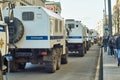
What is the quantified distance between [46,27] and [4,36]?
6.53 m

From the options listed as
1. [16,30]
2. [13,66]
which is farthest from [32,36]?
[13,66]

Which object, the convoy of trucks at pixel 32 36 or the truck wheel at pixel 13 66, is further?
the truck wheel at pixel 13 66

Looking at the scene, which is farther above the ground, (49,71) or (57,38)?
(57,38)

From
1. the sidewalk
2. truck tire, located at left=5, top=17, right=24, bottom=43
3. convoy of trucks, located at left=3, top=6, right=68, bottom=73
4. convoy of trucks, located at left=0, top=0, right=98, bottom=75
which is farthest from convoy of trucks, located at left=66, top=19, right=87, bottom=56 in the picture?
truck tire, located at left=5, top=17, right=24, bottom=43

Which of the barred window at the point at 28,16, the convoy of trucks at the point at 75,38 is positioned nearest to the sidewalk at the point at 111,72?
the barred window at the point at 28,16

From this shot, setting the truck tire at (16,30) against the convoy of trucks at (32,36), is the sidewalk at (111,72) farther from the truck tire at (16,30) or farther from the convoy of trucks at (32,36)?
the truck tire at (16,30)

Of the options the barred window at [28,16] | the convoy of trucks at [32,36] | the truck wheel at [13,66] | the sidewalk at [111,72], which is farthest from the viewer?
the truck wheel at [13,66]

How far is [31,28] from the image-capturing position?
1900 centimetres

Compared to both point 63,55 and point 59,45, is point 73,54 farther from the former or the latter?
point 59,45

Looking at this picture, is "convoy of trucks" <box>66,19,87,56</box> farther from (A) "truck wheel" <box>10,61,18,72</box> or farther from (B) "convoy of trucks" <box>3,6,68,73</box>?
(B) "convoy of trucks" <box>3,6,68,73</box>

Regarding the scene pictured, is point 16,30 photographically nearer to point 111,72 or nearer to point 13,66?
point 13,66

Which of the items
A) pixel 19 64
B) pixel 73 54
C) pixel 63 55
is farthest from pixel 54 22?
pixel 73 54

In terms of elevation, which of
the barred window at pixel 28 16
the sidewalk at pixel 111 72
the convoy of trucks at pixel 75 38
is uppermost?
the barred window at pixel 28 16

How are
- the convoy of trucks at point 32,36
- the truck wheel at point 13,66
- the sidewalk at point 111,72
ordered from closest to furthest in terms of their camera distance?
the sidewalk at point 111,72, the convoy of trucks at point 32,36, the truck wheel at point 13,66
